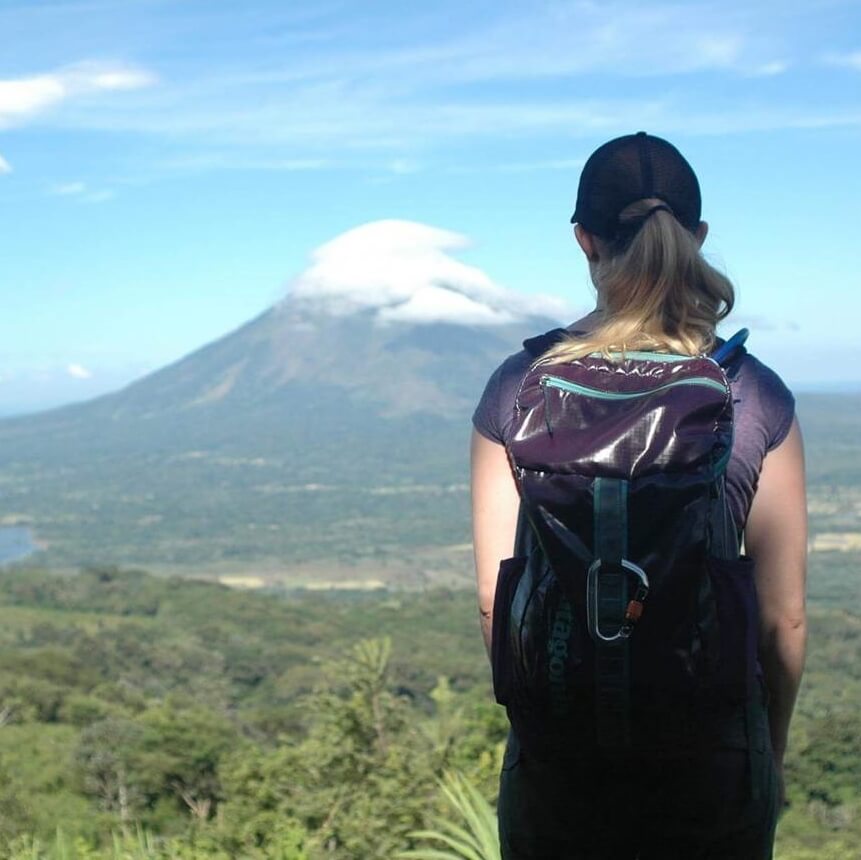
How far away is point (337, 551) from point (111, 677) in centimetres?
5925

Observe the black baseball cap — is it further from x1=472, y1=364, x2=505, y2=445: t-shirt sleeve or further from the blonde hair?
x1=472, y1=364, x2=505, y2=445: t-shirt sleeve

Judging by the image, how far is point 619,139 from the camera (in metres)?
1.59

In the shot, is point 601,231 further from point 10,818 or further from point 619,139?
point 10,818

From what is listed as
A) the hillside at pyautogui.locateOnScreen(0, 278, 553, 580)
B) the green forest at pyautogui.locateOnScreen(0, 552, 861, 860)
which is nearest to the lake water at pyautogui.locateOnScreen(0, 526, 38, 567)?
the hillside at pyautogui.locateOnScreen(0, 278, 553, 580)

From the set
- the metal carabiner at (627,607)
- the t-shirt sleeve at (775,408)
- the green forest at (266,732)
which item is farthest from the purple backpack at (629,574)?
the green forest at (266,732)

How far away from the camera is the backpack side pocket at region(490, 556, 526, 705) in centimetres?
→ 143

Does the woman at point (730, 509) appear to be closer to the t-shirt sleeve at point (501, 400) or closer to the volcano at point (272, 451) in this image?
the t-shirt sleeve at point (501, 400)

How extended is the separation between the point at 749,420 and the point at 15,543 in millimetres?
98384

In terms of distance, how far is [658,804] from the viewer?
4.66 ft

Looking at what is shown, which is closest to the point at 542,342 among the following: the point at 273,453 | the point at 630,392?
the point at 630,392

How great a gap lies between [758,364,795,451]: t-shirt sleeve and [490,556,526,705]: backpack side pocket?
0.36 m

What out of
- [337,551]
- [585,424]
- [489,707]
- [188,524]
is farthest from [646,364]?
[188,524]

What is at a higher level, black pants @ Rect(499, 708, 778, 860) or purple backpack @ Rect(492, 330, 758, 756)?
purple backpack @ Rect(492, 330, 758, 756)

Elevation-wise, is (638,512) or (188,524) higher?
(638,512)
